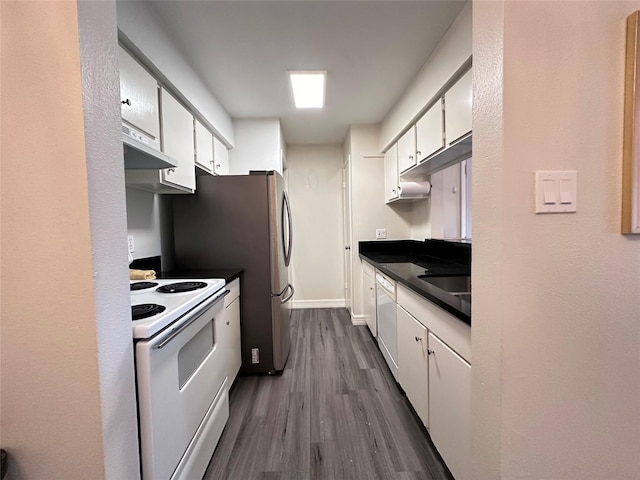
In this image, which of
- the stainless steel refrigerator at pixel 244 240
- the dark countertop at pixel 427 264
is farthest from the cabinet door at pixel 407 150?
the stainless steel refrigerator at pixel 244 240

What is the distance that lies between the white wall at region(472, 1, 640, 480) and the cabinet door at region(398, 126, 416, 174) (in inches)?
63.7

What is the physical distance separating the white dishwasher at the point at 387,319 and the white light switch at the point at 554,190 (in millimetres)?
1253

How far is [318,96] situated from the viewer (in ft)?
8.41

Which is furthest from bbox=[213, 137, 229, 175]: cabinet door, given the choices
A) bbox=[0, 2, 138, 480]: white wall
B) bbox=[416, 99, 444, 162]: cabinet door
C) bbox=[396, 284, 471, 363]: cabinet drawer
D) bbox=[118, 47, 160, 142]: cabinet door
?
bbox=[396, 284, 471, 363]: cabinet drawer

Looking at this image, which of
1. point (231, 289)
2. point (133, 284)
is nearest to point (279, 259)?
point (231, 289)

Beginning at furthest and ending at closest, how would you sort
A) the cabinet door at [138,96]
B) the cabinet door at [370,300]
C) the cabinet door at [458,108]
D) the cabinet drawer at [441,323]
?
1. the cabinet door at [370,300]
2. the cabinet door at [458,108]
3. the cabinet door at [138,96]
4. the cabinet drawer at [441,323]

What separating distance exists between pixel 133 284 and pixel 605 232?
1947 mm

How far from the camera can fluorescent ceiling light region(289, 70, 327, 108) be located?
7.14 ft

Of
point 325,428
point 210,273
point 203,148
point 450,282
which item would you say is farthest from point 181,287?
point 450,282

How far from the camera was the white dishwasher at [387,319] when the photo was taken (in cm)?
191

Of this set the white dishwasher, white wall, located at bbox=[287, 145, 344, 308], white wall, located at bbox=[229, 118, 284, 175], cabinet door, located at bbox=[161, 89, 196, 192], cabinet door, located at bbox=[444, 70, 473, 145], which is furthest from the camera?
white wall, located at bbox=[287, 145, 344, 308]

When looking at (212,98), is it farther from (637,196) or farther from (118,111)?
(637,196)

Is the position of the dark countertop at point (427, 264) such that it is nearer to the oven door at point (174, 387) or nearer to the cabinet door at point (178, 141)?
the oven door at point (174, 387)

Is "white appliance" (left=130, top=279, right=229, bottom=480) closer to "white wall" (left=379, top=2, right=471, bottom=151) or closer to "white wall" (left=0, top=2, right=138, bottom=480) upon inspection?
"white wall" (left=0, top=2, right=138, bottom=480)
